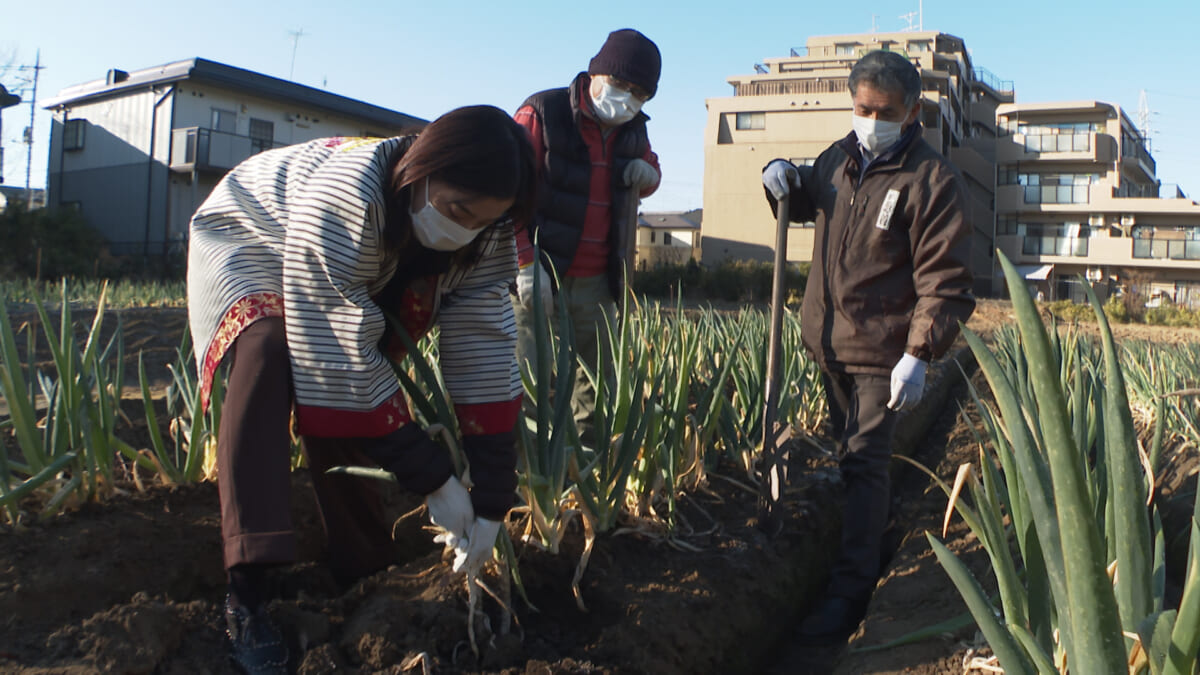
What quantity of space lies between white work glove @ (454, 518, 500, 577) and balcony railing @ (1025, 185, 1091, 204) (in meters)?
30.4

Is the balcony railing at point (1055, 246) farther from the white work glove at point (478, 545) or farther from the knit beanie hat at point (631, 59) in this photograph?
the white work glove at point (478, 545)

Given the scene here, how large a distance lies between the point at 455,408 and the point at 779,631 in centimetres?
97

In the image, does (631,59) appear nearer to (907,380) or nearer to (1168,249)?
(907,380)

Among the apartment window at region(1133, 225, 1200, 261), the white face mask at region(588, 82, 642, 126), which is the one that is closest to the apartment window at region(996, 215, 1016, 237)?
the apartment window at region(1133, 225, 1200, 261)

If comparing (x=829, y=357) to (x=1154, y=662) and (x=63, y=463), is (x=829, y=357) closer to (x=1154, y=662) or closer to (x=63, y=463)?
(x=1154, y=662)

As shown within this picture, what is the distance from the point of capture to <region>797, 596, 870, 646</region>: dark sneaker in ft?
6.44

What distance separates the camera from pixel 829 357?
7.23 ft

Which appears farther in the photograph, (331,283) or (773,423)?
(773,423)

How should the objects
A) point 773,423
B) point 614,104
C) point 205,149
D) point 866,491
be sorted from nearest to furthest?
point 866,491, point 773,423, point 614,104, point 205,149

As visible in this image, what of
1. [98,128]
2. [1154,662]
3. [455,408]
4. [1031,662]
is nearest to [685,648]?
[455,408]

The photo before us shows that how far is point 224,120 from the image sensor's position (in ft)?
51.6

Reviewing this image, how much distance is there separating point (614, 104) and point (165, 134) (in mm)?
15522

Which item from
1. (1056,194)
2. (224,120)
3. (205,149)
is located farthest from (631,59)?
(1056,194)

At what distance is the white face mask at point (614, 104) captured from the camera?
246cm
